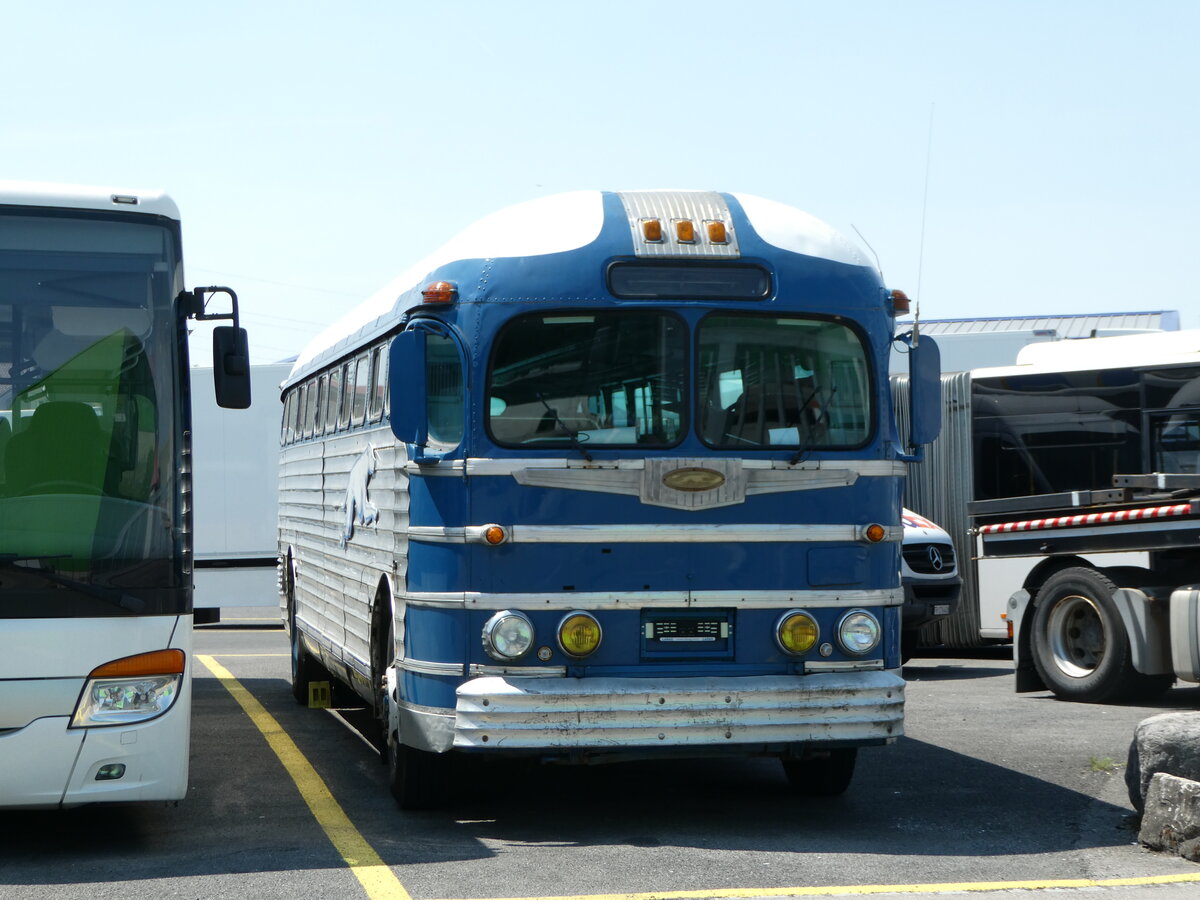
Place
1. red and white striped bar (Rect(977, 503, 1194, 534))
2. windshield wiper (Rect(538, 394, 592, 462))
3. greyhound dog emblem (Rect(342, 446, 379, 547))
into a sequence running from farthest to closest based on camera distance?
red and white striped bar (Rect(977, 503, 1194, 534)), greyhound dog emblem (Rect(342, 446, 379, 547)), windshield wiper (Rect(538, 394, 592, 462))

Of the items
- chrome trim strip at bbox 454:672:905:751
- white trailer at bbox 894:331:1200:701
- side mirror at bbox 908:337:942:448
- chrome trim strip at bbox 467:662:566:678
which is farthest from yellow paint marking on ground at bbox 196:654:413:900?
white trailer at bbox 894:331:1200:701

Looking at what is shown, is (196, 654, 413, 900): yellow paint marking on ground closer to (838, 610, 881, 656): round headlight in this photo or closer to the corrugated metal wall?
(838, 610, 881, 656): round headlight

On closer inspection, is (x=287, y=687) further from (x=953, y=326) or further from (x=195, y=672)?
(x=953, y=326)

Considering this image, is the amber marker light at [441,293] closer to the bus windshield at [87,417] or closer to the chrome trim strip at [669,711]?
the bus windshield at [87,417]

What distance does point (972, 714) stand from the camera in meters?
12.3

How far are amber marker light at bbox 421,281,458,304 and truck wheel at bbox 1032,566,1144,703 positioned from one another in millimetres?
6880

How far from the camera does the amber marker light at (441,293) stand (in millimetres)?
7785

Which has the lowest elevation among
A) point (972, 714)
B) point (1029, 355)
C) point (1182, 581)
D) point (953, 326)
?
point (972, 714)

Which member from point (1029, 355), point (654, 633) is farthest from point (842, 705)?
point (1029, 355)

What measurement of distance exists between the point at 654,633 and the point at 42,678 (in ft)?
8.88

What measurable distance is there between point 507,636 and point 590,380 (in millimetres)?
1254

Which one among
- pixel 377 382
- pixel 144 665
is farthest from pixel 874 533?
pixel 144 665

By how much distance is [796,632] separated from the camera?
306 inches

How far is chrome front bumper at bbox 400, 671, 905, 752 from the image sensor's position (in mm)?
7398
